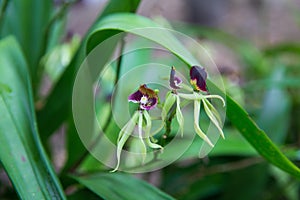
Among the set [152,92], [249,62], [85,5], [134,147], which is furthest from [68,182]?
[85,5]

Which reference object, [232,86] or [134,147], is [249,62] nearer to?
[232,86]

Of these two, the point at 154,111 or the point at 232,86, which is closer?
the point at 154,111

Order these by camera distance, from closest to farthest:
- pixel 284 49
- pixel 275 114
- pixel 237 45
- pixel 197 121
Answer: pixel 197 121 → pixel 275 114 → pixel 284 49 → pixel 237 45

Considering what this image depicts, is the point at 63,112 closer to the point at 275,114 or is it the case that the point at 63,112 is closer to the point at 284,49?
the point at 275,114

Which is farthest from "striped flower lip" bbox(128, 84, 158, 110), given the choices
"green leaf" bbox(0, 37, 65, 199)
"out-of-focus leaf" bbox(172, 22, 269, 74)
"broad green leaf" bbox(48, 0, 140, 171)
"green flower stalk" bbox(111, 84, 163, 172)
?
"out-of-focus leaf" bbox(172, 22, 269, 74)

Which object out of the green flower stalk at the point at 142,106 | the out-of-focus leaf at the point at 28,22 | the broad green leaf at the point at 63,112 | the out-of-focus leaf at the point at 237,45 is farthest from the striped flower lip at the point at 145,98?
the out-of-focus leaf at the point at 237,45

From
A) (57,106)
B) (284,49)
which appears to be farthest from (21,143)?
(284,49)

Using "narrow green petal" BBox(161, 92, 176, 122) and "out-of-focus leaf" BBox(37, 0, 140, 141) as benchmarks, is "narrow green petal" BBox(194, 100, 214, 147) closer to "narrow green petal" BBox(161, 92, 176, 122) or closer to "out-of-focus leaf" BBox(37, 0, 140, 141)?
"narrow green petal" BBox(161, 92, 176, 122)
